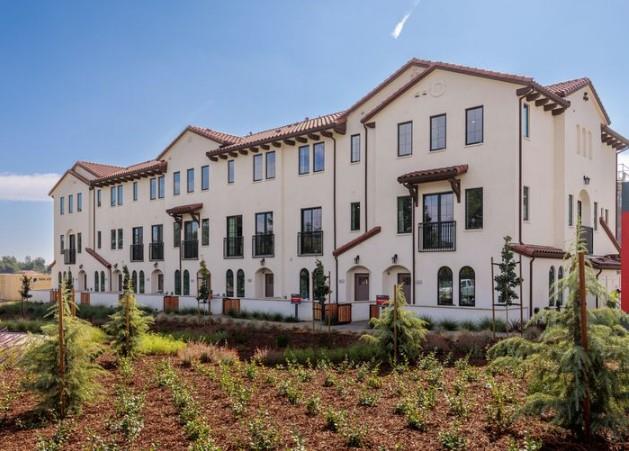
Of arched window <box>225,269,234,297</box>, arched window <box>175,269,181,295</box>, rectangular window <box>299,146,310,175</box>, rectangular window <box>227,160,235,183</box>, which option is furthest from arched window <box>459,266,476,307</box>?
arched window <box>175,269,181,295</box>

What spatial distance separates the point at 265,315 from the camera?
24.5 metres

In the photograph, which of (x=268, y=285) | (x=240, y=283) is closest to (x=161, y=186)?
(x=240, y=283)

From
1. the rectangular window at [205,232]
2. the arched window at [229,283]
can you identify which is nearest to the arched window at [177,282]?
the rectangular window at [205,232]

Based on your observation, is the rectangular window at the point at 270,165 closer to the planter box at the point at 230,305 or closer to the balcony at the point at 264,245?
the balcony at the point at 264,245

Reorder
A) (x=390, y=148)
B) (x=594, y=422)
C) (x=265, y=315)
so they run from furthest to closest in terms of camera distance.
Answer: (x=265, y=315) → (x=390, y=148) → (x=594, y=422)

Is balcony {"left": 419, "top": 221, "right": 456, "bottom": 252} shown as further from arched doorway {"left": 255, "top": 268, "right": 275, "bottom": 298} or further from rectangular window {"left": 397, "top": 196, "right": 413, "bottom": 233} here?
arched doorway {"left": 255, "top": 268, "right": 275, "bottom": 298}

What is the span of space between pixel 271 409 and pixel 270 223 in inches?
770

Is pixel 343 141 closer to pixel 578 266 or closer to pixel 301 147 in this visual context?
pixel 301 147

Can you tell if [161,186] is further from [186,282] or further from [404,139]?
[404,139]

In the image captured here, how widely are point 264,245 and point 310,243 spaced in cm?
310

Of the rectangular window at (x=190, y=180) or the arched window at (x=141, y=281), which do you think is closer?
the rectangular window at (x=190, y=180)

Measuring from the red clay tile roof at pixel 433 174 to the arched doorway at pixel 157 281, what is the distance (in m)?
19.2

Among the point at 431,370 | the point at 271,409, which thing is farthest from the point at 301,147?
the point at 271,409

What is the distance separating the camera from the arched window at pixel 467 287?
20.0 m
